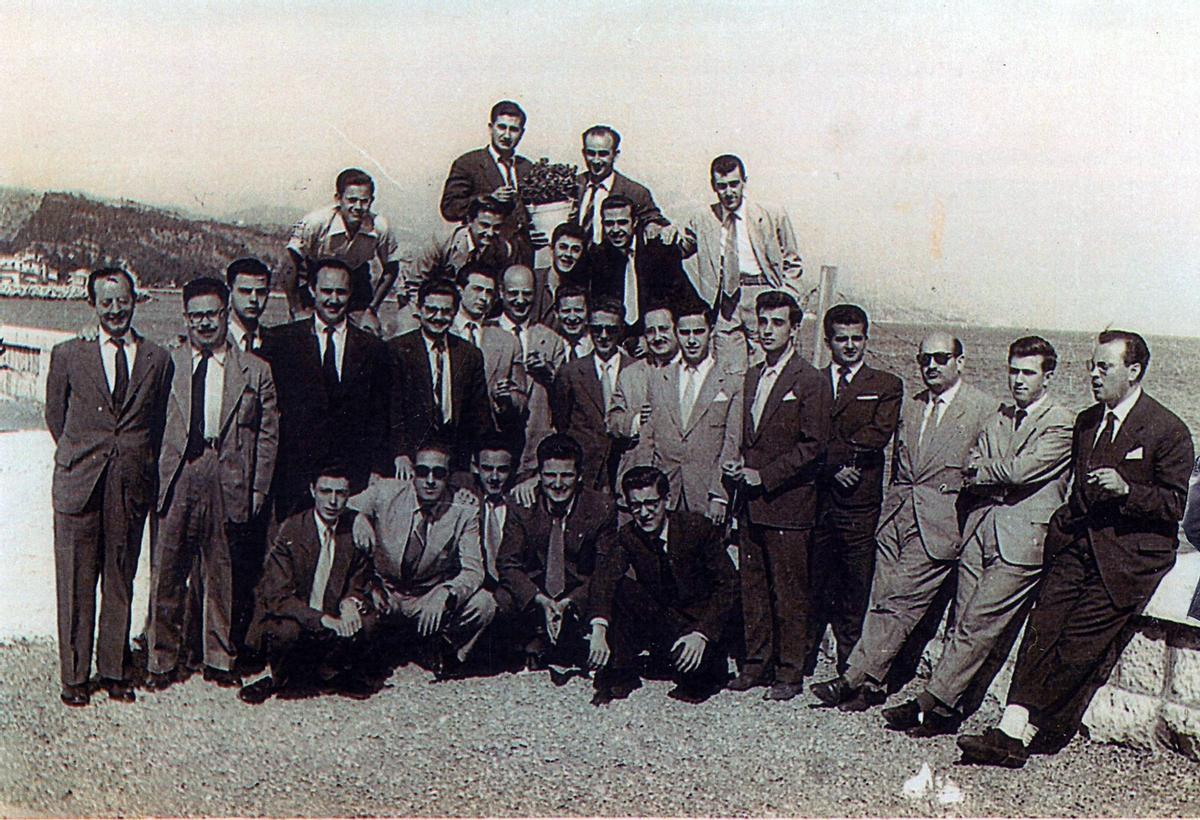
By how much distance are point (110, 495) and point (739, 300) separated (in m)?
3.04

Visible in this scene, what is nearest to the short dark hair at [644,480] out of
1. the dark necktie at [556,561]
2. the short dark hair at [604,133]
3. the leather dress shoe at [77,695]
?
the dark necktie at [556,561]

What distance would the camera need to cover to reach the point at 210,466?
527 centimetres

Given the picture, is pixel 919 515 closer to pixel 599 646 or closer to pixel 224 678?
pixel 599 646

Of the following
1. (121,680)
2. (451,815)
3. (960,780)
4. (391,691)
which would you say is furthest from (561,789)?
(121,680)

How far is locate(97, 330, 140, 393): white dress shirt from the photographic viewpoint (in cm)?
523

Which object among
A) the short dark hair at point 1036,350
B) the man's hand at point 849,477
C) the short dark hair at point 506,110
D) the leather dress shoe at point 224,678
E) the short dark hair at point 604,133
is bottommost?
the leather dress shoe at point 224,678

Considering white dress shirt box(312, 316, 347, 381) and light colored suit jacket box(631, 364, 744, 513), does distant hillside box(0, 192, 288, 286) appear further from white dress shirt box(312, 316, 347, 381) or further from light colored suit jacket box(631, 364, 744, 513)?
light colored suit jacket box(631, 364, 744, 513)

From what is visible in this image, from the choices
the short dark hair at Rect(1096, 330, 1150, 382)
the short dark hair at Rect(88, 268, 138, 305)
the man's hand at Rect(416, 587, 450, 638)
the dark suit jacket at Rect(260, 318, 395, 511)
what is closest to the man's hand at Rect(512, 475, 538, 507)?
the man's hand at Rect(416, 587, 450, 638)

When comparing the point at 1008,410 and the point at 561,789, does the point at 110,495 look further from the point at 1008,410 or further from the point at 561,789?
the point at 1008,410

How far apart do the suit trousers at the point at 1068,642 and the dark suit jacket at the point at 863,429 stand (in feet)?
2.81

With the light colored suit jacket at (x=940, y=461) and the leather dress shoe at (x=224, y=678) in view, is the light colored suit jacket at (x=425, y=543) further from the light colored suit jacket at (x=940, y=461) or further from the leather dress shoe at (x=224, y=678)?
the light colored suit jacket at (x=940, y=461)

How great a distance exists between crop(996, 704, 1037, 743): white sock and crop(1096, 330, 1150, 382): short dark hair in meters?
1.54

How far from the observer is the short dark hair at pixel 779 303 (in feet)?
17.5

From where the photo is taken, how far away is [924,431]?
17.2ft
